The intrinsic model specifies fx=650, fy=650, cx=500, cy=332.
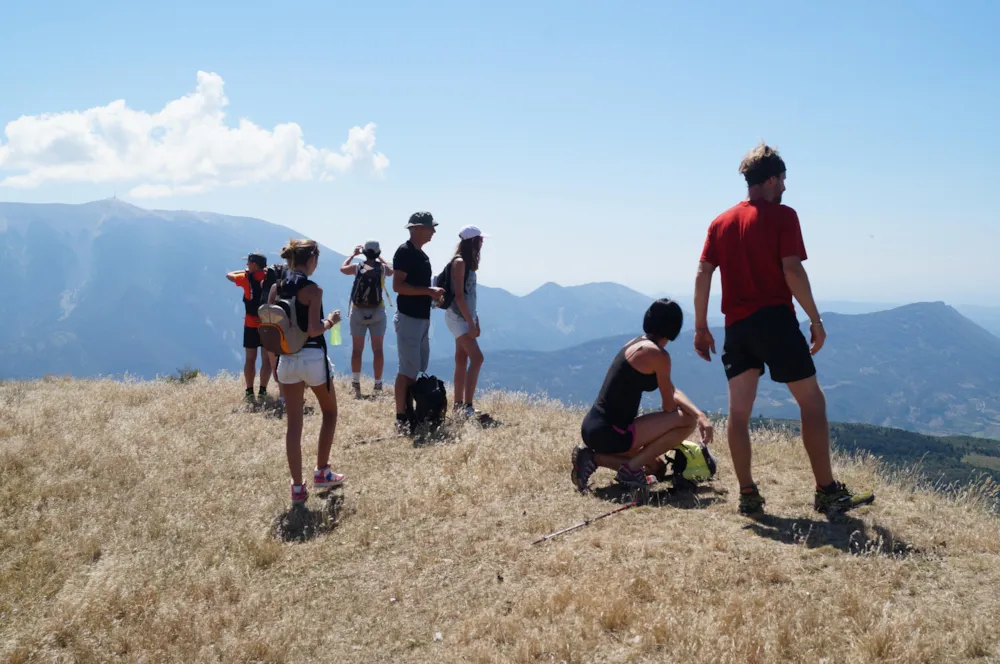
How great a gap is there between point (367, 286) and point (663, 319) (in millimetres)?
6424

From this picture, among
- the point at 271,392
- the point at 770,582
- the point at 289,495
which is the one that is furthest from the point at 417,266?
the point at 770,582

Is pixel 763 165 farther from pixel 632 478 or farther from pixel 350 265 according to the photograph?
pixel 350 265

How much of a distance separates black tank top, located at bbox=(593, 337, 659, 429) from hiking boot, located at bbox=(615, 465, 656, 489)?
0.41m

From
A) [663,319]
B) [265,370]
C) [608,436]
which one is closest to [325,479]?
[608,436]

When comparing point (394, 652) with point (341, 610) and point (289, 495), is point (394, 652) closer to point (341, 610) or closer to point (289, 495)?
point (341, 610)

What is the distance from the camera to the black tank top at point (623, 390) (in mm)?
5879

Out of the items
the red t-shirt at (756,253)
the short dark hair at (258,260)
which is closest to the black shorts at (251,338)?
the short dark hair at (258,260)

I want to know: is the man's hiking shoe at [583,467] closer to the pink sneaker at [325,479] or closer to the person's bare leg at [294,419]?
the pink sneaker at [325,479]

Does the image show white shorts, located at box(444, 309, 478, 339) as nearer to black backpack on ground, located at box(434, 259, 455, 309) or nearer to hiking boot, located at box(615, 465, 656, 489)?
black backpack on ground, located at box(434, 259, 455, 309)

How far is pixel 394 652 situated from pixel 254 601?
118 centimetres

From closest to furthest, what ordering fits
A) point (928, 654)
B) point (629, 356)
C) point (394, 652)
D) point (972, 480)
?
1. point (928, 654)
2. point (394, 652)
3. point (629, 356)
4. point (972, 480)

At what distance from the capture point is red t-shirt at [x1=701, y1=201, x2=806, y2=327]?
4938 mm

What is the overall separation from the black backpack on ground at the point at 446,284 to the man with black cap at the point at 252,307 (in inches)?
116

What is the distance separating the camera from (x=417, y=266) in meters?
8.59
